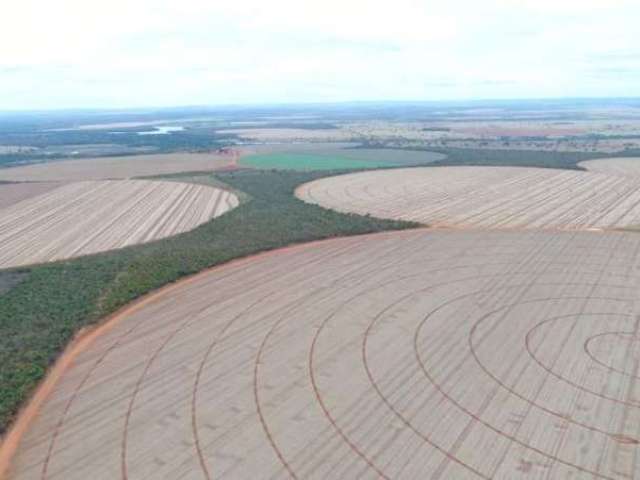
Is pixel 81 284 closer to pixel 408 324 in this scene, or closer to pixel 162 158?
pixel 408 324

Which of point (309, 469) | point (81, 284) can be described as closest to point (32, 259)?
point (81, 284)

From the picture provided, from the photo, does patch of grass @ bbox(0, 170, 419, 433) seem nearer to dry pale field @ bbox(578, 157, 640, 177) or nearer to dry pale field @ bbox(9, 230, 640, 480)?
dry pale field @ bbox(9, 230, 640, 480)

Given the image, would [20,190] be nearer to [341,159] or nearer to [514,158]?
[341,159]

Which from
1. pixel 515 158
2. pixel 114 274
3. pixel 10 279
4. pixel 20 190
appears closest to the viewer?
pixel 114 274

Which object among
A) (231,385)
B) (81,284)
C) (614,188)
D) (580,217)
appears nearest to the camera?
(231,385)

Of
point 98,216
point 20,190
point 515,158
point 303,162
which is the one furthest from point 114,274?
point 515,158

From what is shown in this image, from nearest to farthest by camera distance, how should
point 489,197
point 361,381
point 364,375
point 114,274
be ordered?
1. point 361,381
2. point 364,375
3. point 114,274
4. point 489,197
